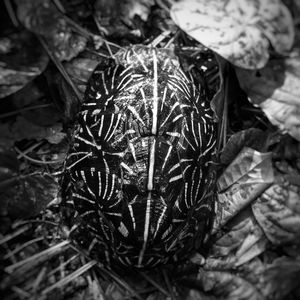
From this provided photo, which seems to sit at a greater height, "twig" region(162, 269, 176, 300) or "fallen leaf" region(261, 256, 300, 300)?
"fallen leaf" region(261, 256, 300, 300)

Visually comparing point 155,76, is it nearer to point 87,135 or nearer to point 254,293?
point 87,135

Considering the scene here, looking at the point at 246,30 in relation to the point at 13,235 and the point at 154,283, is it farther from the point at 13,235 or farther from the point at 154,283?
the point at 13,235

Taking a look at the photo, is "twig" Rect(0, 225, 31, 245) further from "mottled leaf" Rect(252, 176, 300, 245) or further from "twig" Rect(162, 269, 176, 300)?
"mottled leaf" Rect(252, 176, 300, 245)

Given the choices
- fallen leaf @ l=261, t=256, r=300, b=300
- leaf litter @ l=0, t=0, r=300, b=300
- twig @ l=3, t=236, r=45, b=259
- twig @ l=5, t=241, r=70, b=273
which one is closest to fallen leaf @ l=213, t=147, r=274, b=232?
leaf litter @ l=0, t=0, r=300, b=300

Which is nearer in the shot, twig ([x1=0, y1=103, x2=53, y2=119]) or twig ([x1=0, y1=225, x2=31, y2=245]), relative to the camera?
twig ([x1=0, y1=225, x2=31, y2=245])

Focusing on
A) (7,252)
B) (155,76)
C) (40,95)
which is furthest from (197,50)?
(7,252)

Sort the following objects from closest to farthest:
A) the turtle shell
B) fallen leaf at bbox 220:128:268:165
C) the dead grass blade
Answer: the turtle shell, the dead grass blade, fallen leaf at bbox 220:128:268:165

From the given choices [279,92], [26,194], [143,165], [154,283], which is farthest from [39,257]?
[279,92]
